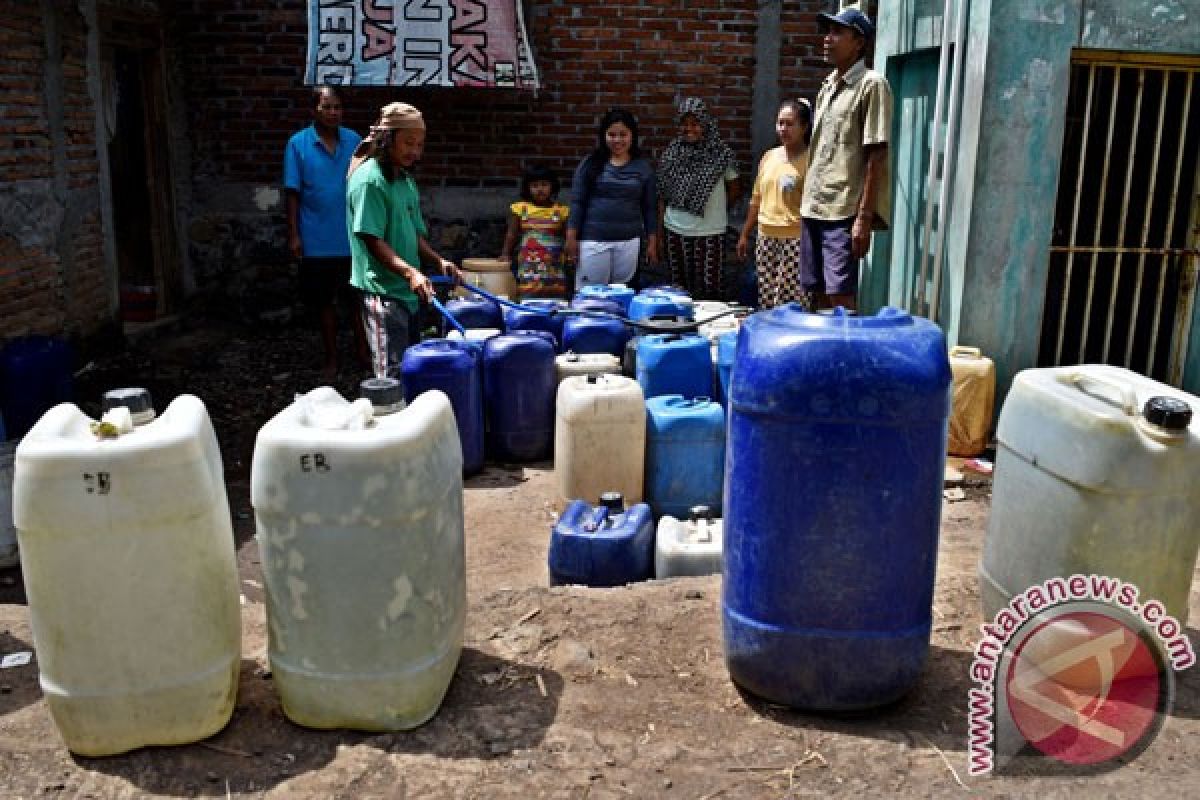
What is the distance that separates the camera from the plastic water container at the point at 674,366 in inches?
223

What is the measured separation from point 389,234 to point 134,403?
9.19 ft

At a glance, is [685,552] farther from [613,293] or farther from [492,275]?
[492,275]

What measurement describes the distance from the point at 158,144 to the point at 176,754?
763cm

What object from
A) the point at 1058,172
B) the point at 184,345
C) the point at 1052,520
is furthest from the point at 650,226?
the point at 1052,520

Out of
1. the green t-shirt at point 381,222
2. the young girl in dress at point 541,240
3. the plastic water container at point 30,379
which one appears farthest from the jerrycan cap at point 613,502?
the young girl in dress at point 541,240

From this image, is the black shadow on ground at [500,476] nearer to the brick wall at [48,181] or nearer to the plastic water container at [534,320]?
the plastic water container at [534,320]

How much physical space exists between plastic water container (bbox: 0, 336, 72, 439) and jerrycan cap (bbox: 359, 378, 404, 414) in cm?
394

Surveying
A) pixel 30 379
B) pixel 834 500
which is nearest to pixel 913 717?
pixel 834 500

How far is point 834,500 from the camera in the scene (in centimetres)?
286

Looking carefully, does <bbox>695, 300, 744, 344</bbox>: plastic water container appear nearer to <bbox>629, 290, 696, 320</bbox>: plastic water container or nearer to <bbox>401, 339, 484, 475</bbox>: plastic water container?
<bbox>629, 290, 696, 320</bbox>: plastic water container

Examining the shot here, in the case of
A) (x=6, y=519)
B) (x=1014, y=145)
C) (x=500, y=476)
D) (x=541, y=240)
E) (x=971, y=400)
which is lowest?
(x=500, y=476)

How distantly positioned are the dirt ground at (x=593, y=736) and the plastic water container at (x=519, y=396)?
6.81 ft

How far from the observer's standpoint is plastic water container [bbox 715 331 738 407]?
18.7ft

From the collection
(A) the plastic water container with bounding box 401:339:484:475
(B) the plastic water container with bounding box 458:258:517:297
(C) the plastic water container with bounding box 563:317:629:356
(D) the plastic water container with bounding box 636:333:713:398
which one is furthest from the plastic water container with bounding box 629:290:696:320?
(B) the plastic water container with bounding box 458:258:517:297
